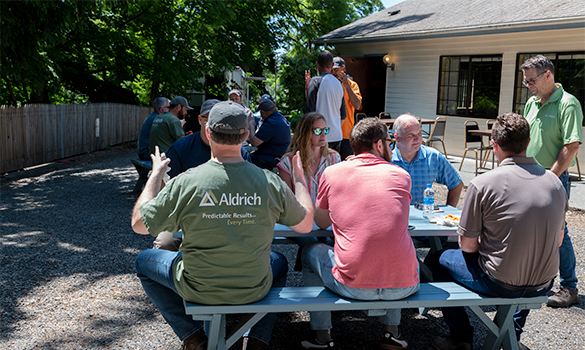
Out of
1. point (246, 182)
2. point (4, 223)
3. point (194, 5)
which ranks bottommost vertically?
point (4, 223)

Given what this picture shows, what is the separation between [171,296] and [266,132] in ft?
12.0

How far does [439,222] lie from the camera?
136 inches

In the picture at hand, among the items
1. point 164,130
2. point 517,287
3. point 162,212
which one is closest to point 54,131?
point 164,130

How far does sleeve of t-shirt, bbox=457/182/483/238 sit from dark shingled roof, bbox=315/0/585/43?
7.99 meters

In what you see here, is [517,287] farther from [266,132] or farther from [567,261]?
[266,132]

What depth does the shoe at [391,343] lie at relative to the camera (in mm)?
3156

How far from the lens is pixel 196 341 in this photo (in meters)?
2.95

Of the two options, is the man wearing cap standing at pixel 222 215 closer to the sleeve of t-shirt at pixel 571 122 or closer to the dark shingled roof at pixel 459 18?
the sleeve of t-shirt at pixel 571 122

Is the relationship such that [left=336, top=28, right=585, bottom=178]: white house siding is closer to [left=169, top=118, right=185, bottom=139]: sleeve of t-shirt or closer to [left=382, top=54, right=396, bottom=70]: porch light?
[left=382, top=54, right=396, bottom=70]: porch light

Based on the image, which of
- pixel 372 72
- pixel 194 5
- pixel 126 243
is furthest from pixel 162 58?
pixel 126 243

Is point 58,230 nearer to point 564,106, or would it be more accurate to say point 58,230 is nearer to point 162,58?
point 564,106

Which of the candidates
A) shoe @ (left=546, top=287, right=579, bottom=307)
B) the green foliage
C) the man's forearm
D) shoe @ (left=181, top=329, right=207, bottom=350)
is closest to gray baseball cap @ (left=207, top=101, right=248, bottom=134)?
shoe @ (left=181, top=329, right=207, bottom=350)

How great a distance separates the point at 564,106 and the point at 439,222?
140 centimetres

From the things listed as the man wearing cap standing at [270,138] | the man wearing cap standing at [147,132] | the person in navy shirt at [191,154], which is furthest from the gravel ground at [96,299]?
the man wearing cap standing at [270,138]
